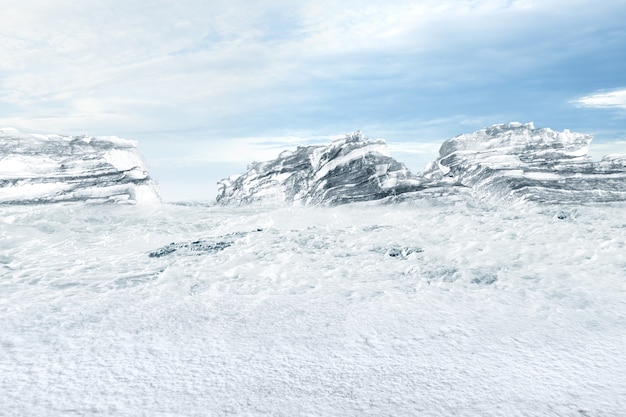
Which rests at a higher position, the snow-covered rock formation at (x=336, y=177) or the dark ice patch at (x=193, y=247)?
the snow-covered rock formation at (x=336, y=177)

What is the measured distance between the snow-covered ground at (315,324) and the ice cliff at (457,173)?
17.2ft

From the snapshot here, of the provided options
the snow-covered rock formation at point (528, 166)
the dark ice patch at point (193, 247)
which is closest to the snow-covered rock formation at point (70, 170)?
the dark ice patch at point (193, 247)

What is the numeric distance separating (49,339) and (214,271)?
8.09ft

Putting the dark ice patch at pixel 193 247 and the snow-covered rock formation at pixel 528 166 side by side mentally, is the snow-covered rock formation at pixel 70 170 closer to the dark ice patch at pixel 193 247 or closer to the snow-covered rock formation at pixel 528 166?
the dark ice patch at pixel 193 247

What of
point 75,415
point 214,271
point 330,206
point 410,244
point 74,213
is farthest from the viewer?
point 330,206

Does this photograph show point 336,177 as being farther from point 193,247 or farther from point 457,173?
point 193,247

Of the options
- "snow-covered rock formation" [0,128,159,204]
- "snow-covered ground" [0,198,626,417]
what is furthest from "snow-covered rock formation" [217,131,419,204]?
"snow-covered ground" [0,198,626,417]

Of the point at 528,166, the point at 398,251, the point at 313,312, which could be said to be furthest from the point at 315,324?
the point at 528,166

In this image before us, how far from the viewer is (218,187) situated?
70.9ft

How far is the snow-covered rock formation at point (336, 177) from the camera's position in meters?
13.4

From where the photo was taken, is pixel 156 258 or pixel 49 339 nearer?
pixel 49 339

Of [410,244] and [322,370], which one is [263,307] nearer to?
[322,370]

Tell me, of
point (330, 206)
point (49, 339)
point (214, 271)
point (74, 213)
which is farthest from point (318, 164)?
point (49, 339)

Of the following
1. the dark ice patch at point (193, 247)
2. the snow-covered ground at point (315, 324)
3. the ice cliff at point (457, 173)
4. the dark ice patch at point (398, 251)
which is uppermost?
the ice cliff at point (457, 173)
